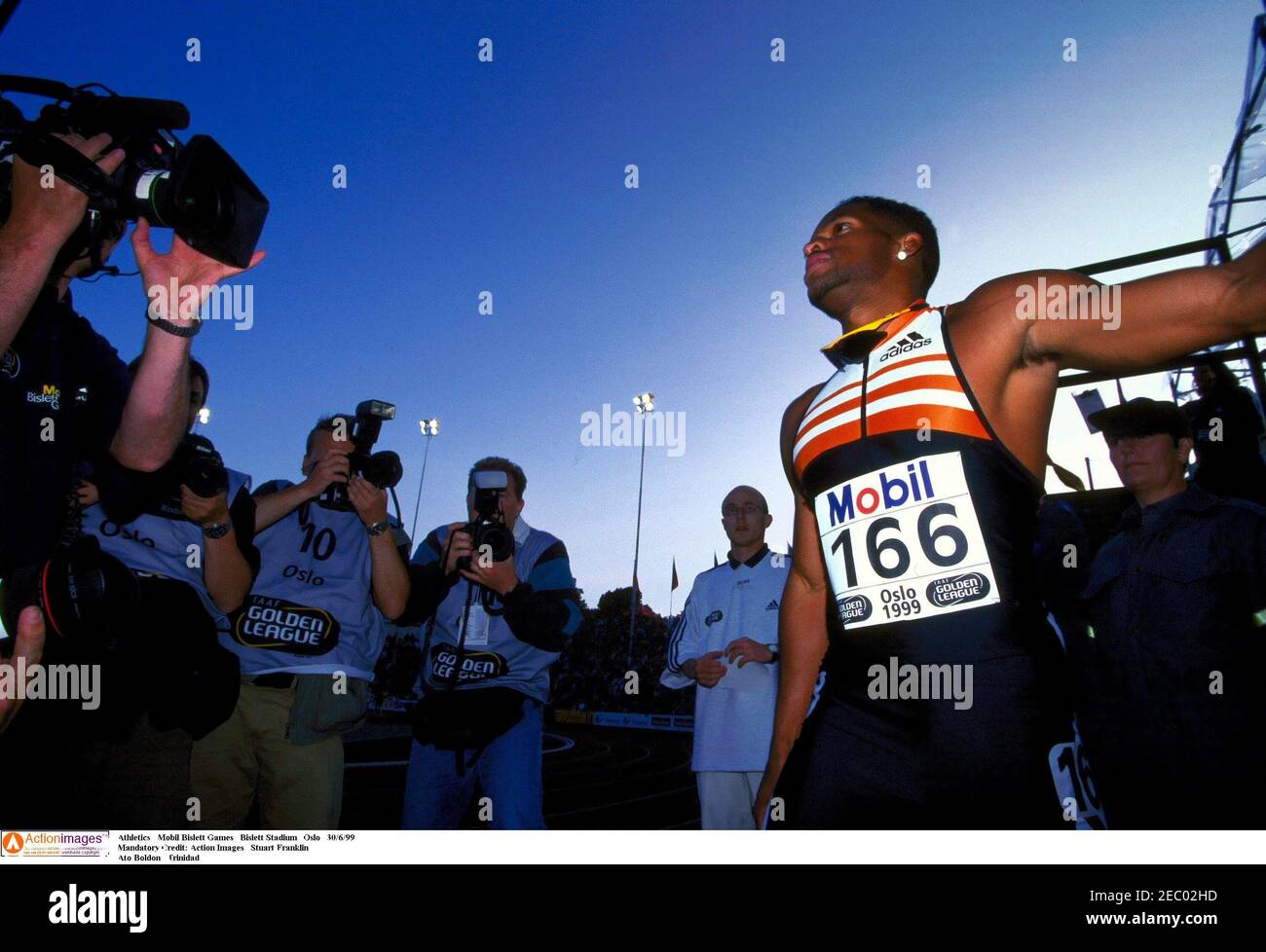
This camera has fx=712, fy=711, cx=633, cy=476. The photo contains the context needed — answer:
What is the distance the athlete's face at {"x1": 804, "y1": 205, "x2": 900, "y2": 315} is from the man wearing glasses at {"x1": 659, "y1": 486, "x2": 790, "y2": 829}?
7.18 feet

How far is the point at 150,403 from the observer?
172 cm

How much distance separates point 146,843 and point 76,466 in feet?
3.02

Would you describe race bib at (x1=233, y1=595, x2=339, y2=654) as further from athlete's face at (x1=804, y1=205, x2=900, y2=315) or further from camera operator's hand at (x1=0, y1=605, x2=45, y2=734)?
athlete's face at (x1=804, y1=205, x2=900, y2=315)

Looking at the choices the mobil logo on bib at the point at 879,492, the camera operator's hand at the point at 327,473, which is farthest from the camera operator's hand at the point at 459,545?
the mobil logo on bib at the point at 879,492

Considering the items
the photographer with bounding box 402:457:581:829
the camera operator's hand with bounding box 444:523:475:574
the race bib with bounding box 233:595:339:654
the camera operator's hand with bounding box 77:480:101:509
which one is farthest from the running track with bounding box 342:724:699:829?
the camera operator's hand with bounding box 77:480:101:509

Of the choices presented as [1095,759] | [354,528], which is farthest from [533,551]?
[1095,759]

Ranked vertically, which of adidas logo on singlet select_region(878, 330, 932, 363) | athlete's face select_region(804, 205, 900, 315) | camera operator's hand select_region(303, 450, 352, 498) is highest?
athlete's face select_region(804, 205, 900, 315)

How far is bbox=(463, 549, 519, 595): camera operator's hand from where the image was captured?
314cm

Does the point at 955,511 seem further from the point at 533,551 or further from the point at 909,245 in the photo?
the point at 533,551

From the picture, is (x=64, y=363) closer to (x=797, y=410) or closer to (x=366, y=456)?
(x=366, y=456)

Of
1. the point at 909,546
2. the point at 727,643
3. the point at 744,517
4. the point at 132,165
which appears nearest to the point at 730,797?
the point at 727,643

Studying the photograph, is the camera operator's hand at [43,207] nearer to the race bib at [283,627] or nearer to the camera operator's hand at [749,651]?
the race bib at [283,627]

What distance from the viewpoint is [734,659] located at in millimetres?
4324

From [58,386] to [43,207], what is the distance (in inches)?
18.1
